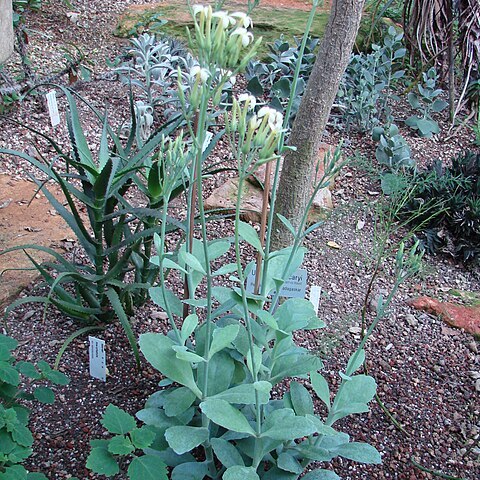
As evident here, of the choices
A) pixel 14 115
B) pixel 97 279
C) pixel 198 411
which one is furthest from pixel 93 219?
pixel 14 115

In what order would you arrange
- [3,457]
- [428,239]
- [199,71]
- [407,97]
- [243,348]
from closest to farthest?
[199,71] → [3,457] → [243,348] → [428,239] → [407,97]

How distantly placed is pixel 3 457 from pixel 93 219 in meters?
0.88

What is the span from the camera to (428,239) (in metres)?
3.11

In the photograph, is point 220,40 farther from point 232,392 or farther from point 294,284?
point 294,284

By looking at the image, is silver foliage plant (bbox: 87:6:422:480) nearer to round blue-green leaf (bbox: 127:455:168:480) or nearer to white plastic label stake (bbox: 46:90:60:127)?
round blue-green leaf (bbox: 127:455:168:480)

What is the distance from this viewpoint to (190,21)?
5.20m

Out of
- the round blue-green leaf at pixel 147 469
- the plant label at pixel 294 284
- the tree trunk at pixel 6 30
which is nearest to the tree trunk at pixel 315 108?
the plant label at pixel 294 284

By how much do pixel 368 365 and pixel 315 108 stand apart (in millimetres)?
988

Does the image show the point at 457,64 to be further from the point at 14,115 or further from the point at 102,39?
the point at 14,115

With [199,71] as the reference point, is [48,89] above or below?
below

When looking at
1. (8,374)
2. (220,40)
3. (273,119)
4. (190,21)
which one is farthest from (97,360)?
(190,21)

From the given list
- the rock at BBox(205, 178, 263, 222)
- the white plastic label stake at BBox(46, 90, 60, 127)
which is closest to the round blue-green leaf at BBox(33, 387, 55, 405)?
the rock at BBox(205, 178, 263, 222)

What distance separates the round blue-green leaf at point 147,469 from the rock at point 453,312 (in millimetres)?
1543

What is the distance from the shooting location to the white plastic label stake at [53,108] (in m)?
3.62
